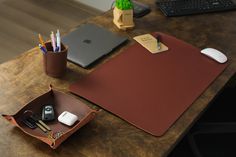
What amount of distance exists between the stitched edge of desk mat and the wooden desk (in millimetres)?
23

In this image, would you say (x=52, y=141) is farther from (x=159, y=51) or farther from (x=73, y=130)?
(x=159, y=51)

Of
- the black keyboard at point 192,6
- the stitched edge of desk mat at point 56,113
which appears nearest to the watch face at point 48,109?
the stitched edge of desk mat at point 56,113

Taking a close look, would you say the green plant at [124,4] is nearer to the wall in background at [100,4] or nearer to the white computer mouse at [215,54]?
the white computer mouse at [215,54]

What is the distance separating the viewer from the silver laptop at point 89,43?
1449 mm

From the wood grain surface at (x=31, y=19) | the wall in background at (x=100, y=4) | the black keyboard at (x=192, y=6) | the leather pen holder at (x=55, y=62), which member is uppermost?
the leather pen holder at (x=55, y=62)

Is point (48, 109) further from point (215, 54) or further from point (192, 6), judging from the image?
point (192, 6)

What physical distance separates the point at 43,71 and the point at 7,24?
2200 mm

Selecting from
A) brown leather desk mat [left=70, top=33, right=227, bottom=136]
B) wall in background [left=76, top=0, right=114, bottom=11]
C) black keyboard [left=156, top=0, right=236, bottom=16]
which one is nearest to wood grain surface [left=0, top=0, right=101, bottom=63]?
wall in background [left=76, top=0, right=114, bottom=11]

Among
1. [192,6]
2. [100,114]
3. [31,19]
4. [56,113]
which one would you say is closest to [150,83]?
[100,114]

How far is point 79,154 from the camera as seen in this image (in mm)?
1078

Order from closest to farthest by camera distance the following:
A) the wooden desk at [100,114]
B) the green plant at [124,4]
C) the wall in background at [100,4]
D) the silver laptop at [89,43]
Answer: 1. the wooden desk at [100,114]
2. the silver laptop at [89,43]
3. the green plant at [124,4]
4. the wall in background at [100,4]

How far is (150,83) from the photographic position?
136 centimetres

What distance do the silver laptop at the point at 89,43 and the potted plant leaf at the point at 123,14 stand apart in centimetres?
7

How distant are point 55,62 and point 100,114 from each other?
0.25 m
